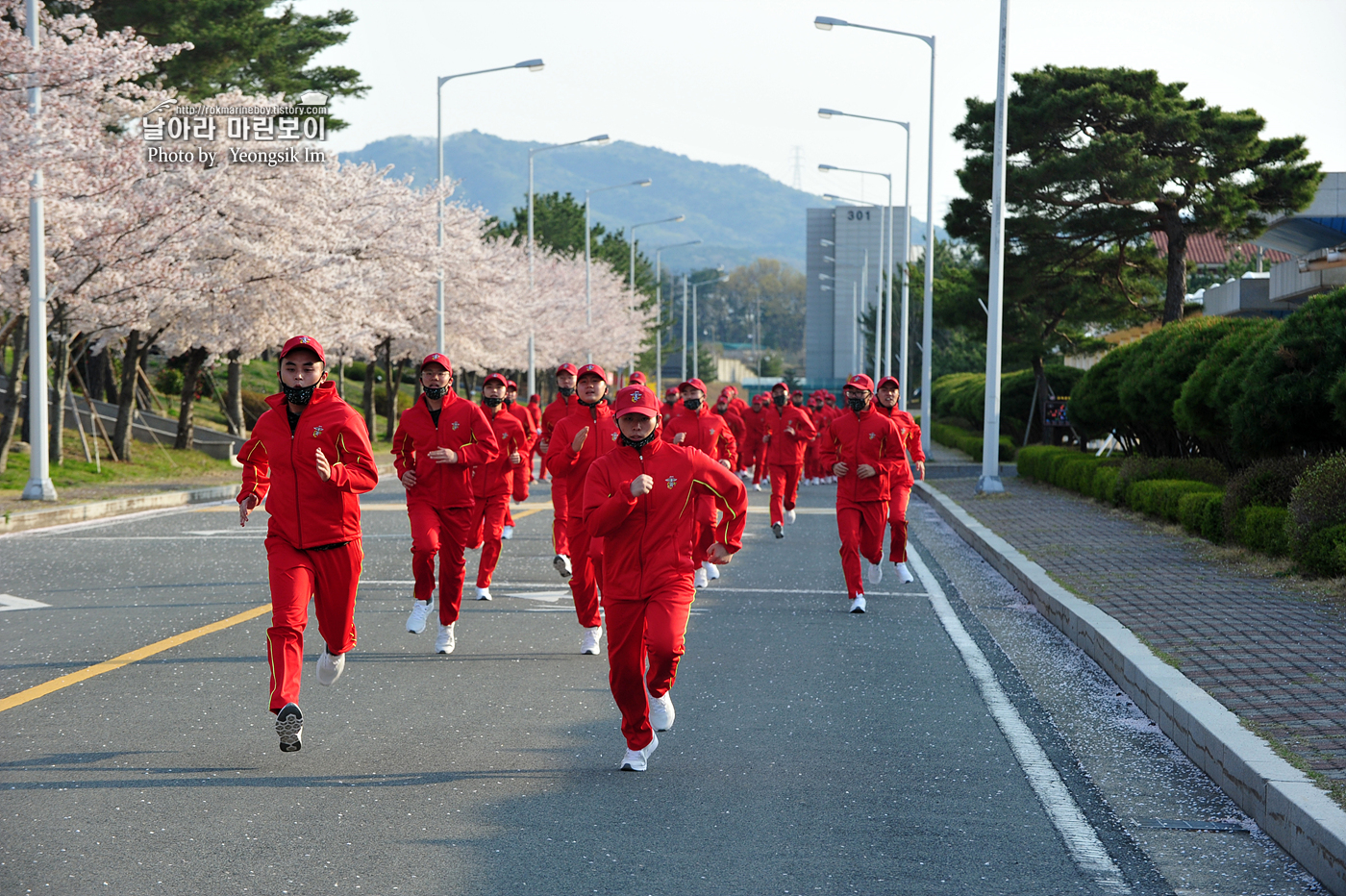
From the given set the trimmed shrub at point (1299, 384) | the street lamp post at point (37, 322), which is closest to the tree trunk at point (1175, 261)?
the trimmed shrub at point (1299, 384)

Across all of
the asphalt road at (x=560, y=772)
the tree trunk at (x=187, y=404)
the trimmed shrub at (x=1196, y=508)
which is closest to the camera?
the asphalt road at (x=560, y=772)

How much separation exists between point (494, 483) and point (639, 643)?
4032mm

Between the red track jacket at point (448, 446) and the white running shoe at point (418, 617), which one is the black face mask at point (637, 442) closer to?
the red track jacket at point (448, 446)

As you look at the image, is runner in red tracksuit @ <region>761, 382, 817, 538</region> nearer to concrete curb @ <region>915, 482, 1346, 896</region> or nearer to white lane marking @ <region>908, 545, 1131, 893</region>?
concrete curb @ <region>915, 482, 1346, 896</region>

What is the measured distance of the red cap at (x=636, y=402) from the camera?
20.5 ft

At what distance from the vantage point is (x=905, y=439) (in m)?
13.0

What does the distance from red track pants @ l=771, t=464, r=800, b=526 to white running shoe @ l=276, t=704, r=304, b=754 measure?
455 inches

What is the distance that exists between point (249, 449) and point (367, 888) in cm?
286

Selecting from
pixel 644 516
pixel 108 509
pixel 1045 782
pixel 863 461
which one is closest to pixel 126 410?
pixel 108 509

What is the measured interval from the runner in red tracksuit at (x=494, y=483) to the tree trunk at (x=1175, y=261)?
21701 millimetres

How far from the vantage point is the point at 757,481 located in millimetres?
26625

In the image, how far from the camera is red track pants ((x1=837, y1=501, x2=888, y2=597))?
11.6 meters

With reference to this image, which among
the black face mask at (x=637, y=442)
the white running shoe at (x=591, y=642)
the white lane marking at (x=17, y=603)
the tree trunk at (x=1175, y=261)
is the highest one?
the tree trunk at (x=1175, y=261)

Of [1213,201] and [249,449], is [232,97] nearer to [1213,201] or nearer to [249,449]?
[1213,201]
